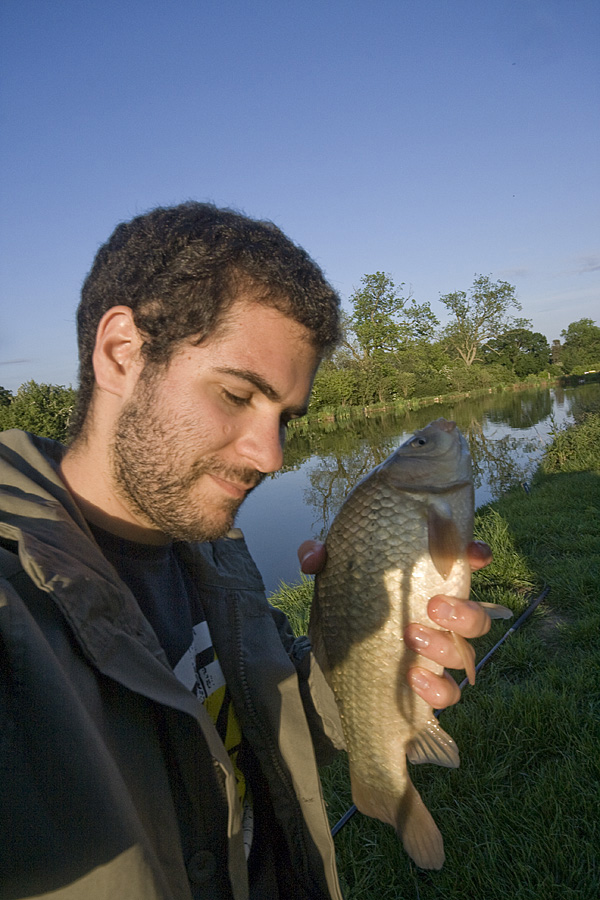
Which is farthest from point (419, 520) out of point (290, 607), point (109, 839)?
point (290, 607)

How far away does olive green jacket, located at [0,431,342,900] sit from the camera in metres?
0.64

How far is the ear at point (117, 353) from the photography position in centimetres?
141

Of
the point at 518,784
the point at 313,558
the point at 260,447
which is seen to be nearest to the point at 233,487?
the point at 260,447

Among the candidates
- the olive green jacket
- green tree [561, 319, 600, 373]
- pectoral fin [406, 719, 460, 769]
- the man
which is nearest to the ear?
the man

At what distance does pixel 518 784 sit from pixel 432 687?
4.76 ft

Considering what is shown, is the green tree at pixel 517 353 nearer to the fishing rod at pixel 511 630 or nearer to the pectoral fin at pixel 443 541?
the fishing rod at pixel 511 630

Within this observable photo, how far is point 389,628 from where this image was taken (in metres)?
1.50

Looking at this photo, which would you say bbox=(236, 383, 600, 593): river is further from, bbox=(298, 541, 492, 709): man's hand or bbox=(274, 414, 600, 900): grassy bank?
bbox=(298, 541, 492, 709): man's hand

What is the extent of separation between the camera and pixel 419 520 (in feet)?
5.24

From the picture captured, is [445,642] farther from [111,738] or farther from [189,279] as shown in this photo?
[189,279]

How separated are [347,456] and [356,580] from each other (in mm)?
15229

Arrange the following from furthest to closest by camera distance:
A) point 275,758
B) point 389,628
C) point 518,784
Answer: point 518,784, point 389,628, point 275,758

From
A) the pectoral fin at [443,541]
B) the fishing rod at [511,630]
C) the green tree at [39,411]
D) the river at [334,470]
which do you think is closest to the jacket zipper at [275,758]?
the pectoral fin at [443,541]

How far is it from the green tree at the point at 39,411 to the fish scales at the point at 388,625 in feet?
53.9
